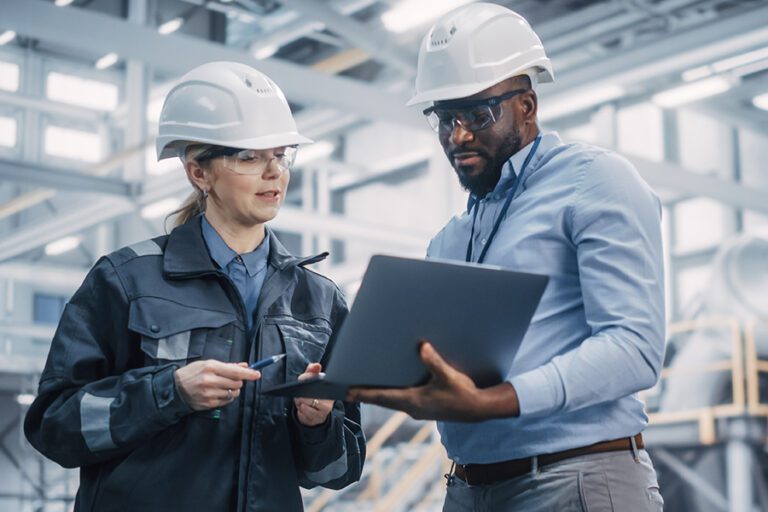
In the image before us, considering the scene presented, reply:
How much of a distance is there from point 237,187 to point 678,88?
25.2ft

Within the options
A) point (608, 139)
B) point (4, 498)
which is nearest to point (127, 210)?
point (4, 498)

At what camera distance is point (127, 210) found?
26.3ft

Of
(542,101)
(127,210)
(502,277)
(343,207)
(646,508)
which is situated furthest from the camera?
(343,207)

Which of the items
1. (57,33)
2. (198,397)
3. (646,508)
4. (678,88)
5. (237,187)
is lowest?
(646,508)

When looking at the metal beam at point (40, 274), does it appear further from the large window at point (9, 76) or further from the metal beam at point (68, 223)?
the large window at point (9, 76)

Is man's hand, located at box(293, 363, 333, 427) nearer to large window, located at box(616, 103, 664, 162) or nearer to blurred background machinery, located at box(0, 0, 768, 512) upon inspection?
blurred background machinery, located at box(0, 0, 768, 512)

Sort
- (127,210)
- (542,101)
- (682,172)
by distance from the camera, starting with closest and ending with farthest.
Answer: (542,101), (127,210), (682,172)

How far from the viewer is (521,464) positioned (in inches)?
79.5

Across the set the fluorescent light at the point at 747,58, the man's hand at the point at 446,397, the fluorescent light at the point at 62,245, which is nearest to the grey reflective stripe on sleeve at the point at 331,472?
the man's hand at the point at 446,397

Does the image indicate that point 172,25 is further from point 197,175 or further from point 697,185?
point 197,175

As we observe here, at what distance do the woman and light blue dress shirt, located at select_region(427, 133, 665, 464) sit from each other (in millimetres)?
403

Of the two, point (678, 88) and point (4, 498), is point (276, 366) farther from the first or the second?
point (678, 88)

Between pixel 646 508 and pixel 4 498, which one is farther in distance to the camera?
pixel 4 498

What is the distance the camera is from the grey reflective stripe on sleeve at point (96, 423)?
2.13m
